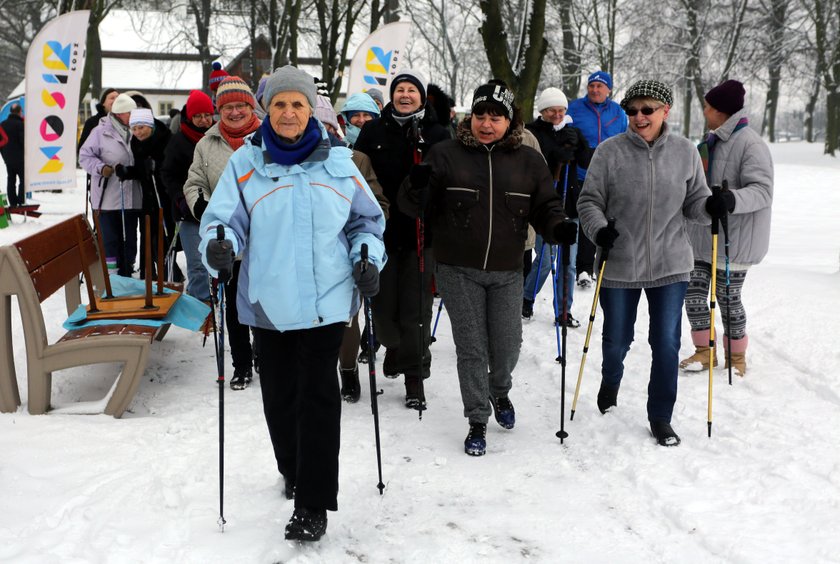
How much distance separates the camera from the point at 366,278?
10.6 ft

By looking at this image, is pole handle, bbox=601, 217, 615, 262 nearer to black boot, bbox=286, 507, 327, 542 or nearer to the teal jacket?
the teal jacket

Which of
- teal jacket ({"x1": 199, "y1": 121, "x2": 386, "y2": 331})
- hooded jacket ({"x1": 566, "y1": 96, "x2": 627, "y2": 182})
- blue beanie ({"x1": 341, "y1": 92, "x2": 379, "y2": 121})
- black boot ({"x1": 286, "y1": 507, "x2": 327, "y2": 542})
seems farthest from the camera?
hooded jacket ({"x1": 566, "y1": 96, "x2": 627, "y2": 182})

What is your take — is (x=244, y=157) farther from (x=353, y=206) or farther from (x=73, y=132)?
(x=73, y=132)

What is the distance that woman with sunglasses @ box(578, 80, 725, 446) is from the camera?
4457 millimetres

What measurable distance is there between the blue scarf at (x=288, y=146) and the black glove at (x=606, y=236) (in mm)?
1871

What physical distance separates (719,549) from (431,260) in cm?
268

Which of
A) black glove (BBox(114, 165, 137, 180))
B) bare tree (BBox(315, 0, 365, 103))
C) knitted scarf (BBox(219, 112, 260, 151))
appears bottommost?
black glove (BBox(114, 165, 137, 180))

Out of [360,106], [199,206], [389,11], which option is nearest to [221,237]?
[199,206]

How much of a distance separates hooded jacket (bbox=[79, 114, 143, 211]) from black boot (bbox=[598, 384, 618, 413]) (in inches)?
213

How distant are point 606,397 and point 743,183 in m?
1.83

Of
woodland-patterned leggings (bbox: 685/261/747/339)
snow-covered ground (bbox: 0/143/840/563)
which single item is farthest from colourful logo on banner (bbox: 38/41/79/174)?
woodland-patterned leggings (bbox: 685/261/747/339)

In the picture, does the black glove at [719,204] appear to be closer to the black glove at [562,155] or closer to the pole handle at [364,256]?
the black glove at [562,155]

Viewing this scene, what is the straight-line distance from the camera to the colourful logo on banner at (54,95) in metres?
10.7

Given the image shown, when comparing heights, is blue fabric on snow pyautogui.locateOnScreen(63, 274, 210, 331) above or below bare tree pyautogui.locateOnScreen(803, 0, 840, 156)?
below
